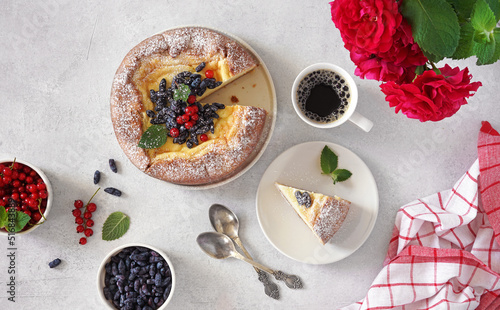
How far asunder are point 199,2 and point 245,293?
1800mm

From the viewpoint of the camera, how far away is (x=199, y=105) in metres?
2.43

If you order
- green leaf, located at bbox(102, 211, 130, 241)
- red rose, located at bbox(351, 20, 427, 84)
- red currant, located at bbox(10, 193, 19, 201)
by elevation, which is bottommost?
green leaf, located at bbox(102, 211, 130, 241)

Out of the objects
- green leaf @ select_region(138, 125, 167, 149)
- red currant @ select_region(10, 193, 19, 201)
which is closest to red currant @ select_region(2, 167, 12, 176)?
red currant @ select_region(10, 193, 19, 201)

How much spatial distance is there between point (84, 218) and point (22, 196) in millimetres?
368

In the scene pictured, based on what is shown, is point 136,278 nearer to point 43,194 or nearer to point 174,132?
point 43,194

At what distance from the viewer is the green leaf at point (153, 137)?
7.74ft

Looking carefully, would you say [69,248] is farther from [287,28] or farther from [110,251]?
[287,28]

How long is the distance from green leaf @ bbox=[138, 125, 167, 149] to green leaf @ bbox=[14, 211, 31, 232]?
31.3 inches

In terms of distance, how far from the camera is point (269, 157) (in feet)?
8.74

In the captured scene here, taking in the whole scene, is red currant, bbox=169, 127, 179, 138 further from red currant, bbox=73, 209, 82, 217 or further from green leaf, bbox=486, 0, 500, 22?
green leaf, bbox=486, 0, 500, 22

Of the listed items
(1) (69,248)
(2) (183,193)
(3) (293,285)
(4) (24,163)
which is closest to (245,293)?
(3) (293,285)

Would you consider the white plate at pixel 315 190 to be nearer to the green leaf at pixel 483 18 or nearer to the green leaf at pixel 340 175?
the green leaf at pixel 340 175

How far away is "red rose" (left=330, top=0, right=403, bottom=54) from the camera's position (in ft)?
4.38

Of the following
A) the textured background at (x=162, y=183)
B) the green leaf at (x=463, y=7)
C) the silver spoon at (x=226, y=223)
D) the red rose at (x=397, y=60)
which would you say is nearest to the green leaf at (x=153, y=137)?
the textured background at (x=162, y=183)
